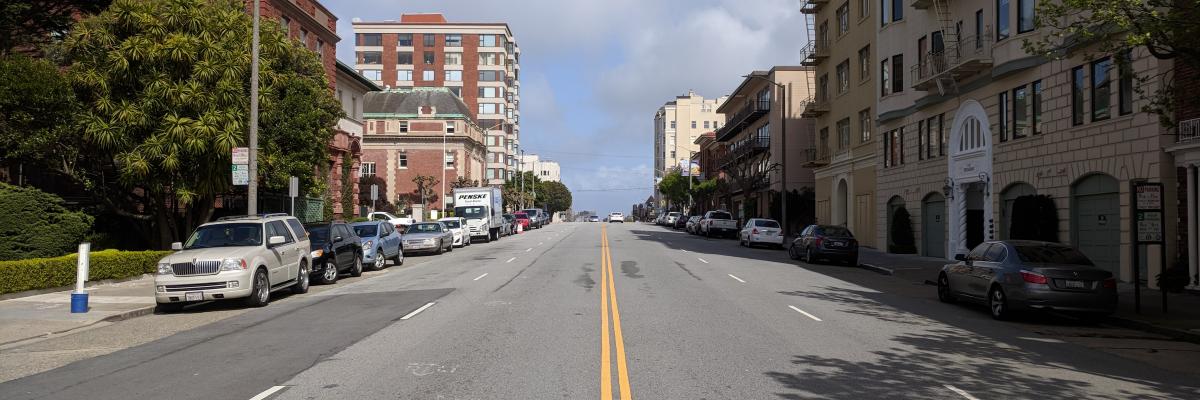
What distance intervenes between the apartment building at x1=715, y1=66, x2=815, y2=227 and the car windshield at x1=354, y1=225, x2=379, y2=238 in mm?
30330

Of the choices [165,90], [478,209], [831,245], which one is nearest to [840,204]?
[831,245]

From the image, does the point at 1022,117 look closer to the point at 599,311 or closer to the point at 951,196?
the point at 951,196

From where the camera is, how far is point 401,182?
266 feet

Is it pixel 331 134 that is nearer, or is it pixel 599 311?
pixel 599 311

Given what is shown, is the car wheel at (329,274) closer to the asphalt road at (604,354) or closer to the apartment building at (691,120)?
the asphalt road at (604,354)

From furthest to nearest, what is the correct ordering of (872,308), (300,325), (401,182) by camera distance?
(401,182) → (872,308) → (300,325)

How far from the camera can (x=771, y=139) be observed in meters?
58.2

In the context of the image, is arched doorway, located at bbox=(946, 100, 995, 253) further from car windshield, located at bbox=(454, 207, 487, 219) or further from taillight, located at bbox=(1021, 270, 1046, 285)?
car windshield, located at bbox=(454, 207, 487, 219)

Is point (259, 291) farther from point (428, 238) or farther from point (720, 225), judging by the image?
point (720, 225)

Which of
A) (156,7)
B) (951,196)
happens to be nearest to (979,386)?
(156,7)

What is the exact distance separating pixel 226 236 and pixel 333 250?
4.78m

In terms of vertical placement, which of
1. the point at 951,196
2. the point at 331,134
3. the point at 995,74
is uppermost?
the point at 995,74

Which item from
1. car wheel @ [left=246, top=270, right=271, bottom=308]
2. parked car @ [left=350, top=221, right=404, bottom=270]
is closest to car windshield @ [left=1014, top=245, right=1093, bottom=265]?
car wheel @ [left=246, top=270, right=271, bottom=308]

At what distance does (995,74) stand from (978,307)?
1190cm
